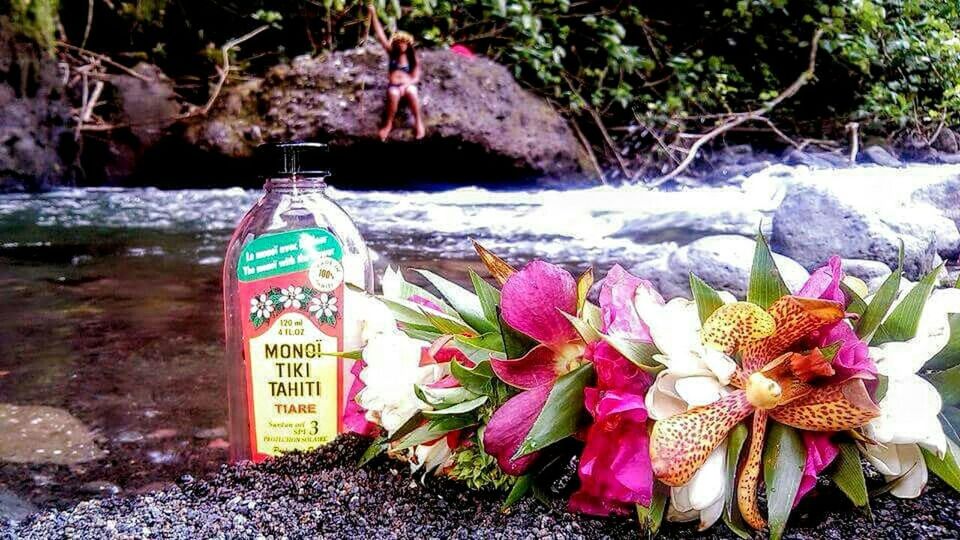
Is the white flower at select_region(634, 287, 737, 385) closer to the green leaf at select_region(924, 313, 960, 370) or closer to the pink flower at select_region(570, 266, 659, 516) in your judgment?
the pink flower at select_region(570, 266, 659, 516)

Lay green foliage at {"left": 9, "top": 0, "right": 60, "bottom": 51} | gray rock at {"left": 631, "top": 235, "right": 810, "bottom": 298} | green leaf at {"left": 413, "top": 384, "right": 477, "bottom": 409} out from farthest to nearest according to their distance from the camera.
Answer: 1. green foliage at {"left": 9, "top": 0, "right": 60, "bottom": 51}
2. gray rock at {"left": 631, "top": 235, "right": 810, "bottom": 298}
3. green leaf at {"left": 413, "top": 384, "right": 477, "bottom": 409}

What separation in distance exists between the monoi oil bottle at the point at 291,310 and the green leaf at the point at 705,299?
0.56 meters

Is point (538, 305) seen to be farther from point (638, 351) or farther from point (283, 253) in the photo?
point (283, 253)

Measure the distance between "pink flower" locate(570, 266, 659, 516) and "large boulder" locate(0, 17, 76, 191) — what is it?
7765 mm

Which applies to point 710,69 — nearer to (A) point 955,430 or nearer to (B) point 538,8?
(B) point 538,8

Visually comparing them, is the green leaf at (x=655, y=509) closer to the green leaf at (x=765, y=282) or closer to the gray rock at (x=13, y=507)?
the green leaf at (x=765, y=282)

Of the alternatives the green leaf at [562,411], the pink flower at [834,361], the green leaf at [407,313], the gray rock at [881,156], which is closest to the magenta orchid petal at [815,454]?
the pink flower at [834,361]

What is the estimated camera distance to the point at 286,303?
1.35m

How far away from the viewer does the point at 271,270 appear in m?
1.35

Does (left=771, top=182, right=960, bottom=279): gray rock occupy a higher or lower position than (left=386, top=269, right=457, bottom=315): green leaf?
lower

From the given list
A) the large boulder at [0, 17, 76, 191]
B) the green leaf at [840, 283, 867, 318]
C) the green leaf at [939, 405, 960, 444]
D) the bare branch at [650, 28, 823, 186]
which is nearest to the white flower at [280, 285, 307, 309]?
the green leaf at [840, 283, 867, 318]

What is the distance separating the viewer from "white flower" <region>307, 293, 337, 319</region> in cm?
135

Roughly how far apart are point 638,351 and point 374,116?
799 cm

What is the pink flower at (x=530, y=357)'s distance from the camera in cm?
98
